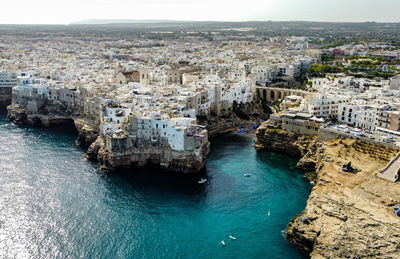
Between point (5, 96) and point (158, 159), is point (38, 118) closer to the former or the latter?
point (5, 96)

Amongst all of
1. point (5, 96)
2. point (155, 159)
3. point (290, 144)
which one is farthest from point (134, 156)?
point (5, 96)

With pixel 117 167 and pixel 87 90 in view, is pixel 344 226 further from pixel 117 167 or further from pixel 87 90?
pixel 87 90

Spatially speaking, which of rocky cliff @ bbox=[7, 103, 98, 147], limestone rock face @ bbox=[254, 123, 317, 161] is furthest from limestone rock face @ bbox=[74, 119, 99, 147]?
limestone rock face @ bbox=[254, 123, 317, 161]

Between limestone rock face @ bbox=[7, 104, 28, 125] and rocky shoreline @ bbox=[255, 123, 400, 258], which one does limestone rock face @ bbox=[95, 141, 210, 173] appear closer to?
rocky shoreline @ bbox=[255, 123, 400, 258]

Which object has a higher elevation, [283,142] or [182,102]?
[182,102]

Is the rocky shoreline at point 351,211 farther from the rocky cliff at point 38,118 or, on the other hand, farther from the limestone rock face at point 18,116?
the limestone rock face at point 18,116
